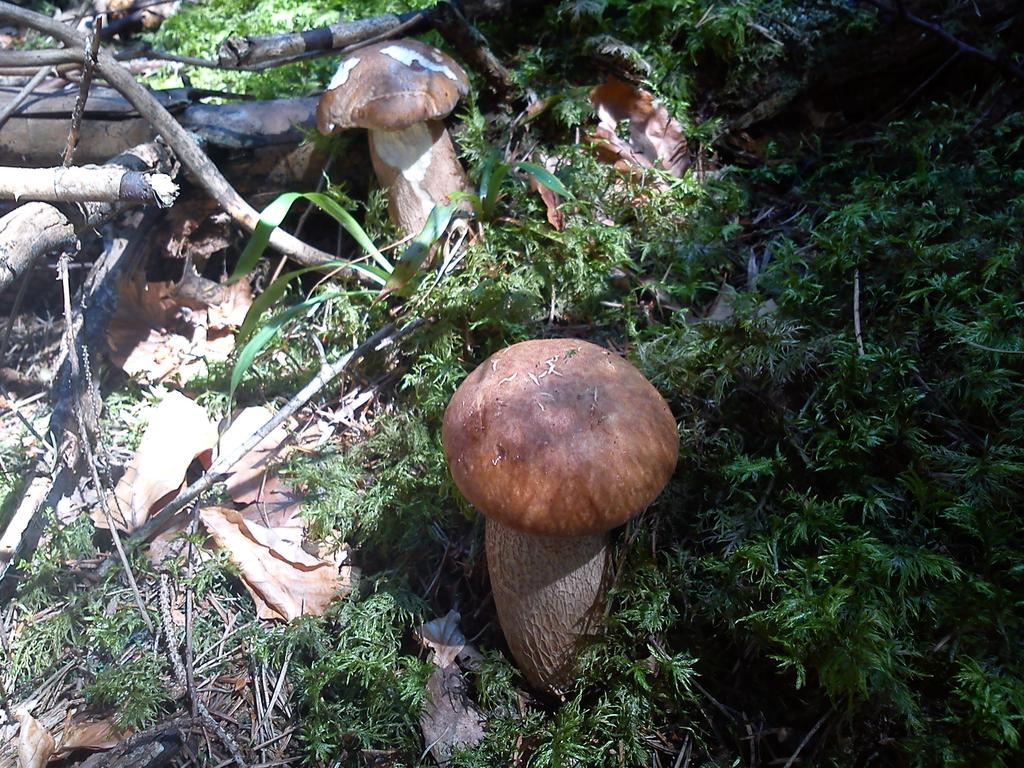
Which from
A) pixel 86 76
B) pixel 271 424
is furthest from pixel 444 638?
pixel 86 76

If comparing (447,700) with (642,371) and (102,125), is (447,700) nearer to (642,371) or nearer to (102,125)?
(642,371)

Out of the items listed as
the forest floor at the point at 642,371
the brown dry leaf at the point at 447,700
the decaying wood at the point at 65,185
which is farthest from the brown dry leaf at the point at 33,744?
the decaying wood at the point at 65,185

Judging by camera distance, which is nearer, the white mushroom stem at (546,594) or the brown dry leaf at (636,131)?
the white mushroom stem at (546,594)

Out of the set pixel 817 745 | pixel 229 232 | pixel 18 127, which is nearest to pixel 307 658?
pixel 817 745

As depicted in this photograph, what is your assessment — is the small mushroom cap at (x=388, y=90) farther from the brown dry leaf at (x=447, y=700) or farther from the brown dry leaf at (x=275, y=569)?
the brown dry leaf at (x=447, y=700)

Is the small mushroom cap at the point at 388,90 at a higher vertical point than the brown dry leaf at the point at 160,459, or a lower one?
higher
